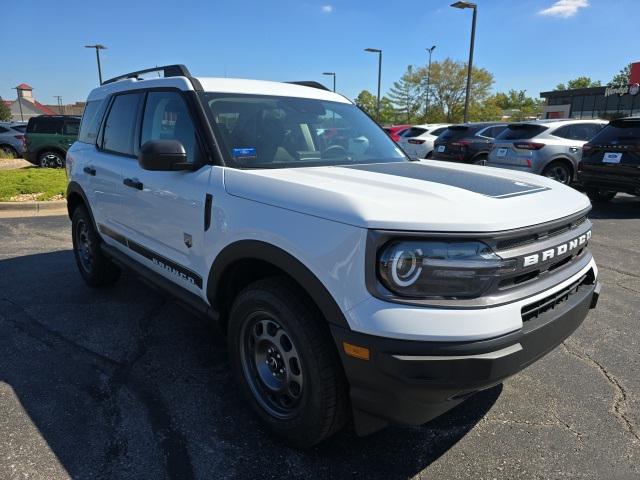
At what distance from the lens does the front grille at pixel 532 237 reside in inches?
77.4

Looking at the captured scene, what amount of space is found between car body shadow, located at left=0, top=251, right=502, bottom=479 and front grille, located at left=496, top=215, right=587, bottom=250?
1.16 meters

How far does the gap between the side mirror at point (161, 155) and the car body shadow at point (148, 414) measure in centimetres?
106

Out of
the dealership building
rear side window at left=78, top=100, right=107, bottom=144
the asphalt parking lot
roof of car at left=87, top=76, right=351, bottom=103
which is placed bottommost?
A: the asphalt parking lot

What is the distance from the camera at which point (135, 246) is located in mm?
3699

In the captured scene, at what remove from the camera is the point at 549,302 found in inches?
85.9

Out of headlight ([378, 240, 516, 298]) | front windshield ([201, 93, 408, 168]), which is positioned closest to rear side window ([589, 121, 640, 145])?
front windshield ([201, 93, 408, 168])

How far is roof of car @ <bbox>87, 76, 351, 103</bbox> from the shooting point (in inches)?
123

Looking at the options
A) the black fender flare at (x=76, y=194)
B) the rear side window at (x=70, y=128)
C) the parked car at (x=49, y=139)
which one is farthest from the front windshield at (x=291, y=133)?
the rear side window at (x=70, y=128)

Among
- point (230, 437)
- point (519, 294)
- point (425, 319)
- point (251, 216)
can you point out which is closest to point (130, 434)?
point (230, 437)

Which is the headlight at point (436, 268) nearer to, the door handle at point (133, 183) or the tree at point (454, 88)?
the door handle at point (133, 183)

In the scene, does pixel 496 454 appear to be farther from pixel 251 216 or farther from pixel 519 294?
pixel 251 216

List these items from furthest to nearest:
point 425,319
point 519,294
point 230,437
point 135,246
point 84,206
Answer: point 84,206 → point 135,246 → point 230,437 → point 519,294 → point 425,319

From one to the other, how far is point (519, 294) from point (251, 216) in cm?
127

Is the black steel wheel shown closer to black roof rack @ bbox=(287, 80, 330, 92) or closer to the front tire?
the front tire
